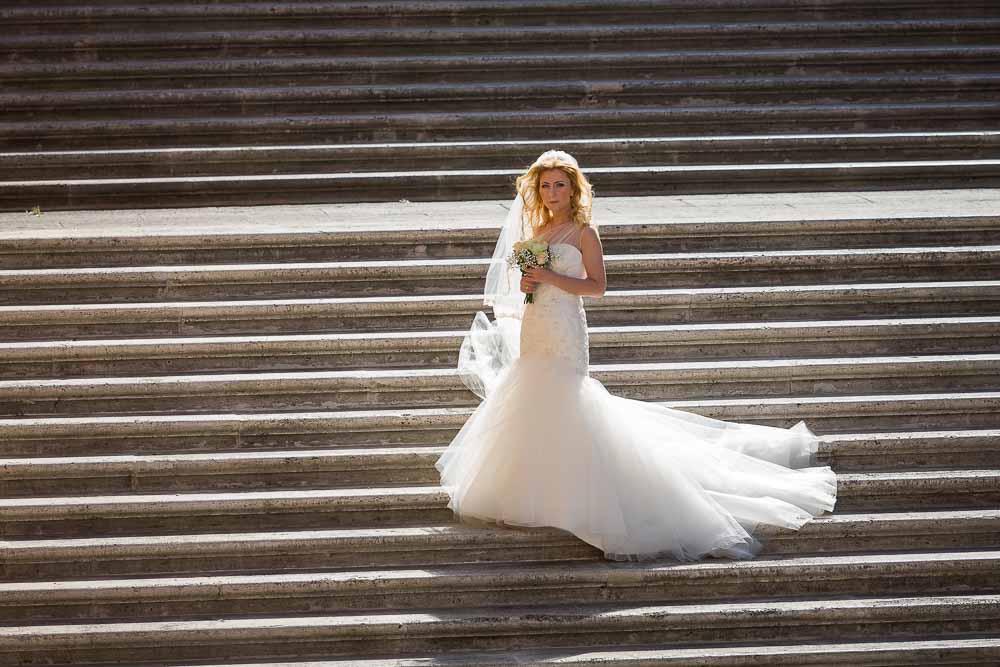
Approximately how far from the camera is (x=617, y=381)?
271 inches

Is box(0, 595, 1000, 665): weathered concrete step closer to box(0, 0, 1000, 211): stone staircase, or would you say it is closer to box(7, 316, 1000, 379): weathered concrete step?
box(7, 316, 1000, 379): weathered concrete step

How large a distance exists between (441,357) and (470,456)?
1.13 metres

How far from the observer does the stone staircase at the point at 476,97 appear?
9.34 m

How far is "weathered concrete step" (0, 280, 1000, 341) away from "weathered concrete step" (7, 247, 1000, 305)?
130 millimetres

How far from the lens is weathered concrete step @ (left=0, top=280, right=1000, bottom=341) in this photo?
23.5 ft

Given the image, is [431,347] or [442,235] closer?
[431,347]

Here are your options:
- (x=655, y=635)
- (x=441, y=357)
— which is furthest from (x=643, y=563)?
(x=441, y=357)

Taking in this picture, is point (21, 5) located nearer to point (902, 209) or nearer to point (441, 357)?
point (441, 357)

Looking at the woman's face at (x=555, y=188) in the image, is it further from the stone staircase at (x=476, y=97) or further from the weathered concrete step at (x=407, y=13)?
the weathered concrete step at (x=407, y=13)

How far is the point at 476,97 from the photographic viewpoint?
10.2 m

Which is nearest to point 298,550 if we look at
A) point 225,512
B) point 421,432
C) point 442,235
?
point 225,512

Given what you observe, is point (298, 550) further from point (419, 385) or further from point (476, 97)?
point (476, 97)

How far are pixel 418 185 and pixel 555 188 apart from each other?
3.52 meters

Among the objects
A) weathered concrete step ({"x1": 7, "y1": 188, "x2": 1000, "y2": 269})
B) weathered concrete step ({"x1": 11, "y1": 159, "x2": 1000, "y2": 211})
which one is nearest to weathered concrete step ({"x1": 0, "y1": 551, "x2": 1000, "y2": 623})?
weathered concrete step ({"x1": 7, "y1": 188, "x2": 1000, "y2": 269})
